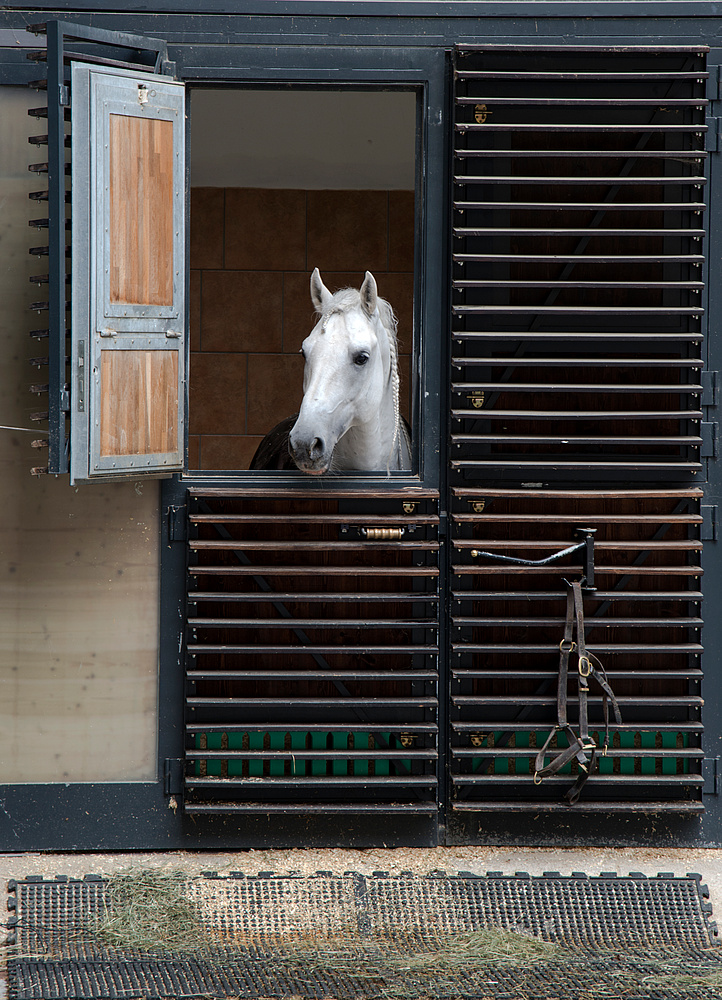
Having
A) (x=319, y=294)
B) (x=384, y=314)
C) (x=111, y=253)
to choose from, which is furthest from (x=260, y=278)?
(x=111, y=253)

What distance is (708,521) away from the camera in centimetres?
369

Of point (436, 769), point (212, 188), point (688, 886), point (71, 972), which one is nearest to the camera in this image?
point (71, 972)

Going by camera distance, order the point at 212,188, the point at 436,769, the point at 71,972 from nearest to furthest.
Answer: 1. the point at 71,972
2. the point at 436,769
3. the point at 212,188

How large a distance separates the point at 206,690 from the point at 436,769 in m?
0.90

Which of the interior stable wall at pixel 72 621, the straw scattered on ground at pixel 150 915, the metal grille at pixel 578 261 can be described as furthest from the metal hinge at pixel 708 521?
the straw scattered on ground at pixel 150 915

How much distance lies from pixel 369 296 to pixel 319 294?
21 centimetres

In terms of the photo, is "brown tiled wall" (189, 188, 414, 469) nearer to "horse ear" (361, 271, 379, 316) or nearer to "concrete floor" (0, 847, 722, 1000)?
"horse ear" (361, 271, 379, 316)

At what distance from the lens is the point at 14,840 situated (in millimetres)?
3584

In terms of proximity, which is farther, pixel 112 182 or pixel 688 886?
pixel 688 886

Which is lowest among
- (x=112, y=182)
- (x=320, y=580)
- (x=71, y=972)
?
(x=71, y=972)

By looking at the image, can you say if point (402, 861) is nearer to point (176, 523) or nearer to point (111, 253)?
point (176, 523)

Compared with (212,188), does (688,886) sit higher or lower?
lower

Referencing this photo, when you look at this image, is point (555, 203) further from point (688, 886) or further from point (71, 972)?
point (71, 972)

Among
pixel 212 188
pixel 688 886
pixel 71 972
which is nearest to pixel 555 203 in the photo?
pixel 688 886
